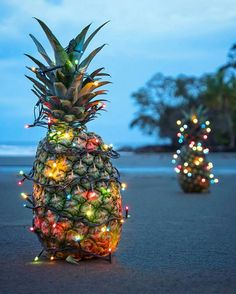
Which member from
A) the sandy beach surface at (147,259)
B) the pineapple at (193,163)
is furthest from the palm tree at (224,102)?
the sandy beach surface at (147,259)

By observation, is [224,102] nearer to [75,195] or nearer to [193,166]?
[193,166]

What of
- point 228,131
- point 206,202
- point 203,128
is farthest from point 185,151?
point 228,131

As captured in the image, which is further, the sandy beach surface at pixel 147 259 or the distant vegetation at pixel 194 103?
the distant vegetation at pixel 194 103

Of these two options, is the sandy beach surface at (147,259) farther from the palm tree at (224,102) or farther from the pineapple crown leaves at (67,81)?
the palm tree at (224,102)

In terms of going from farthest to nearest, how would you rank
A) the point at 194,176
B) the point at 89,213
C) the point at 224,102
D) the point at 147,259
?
the point at 224,102
the point at 194,176
the point at 147,259
the point at 89,213

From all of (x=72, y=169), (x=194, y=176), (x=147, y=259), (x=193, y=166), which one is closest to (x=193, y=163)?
(x=193, y=166)

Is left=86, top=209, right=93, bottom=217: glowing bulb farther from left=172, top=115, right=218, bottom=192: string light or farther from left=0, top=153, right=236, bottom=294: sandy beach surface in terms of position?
left=172, top=115, right=218, bottom=192: string light

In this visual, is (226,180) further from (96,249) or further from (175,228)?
(96,249)

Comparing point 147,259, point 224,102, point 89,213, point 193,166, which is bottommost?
point 147,259
